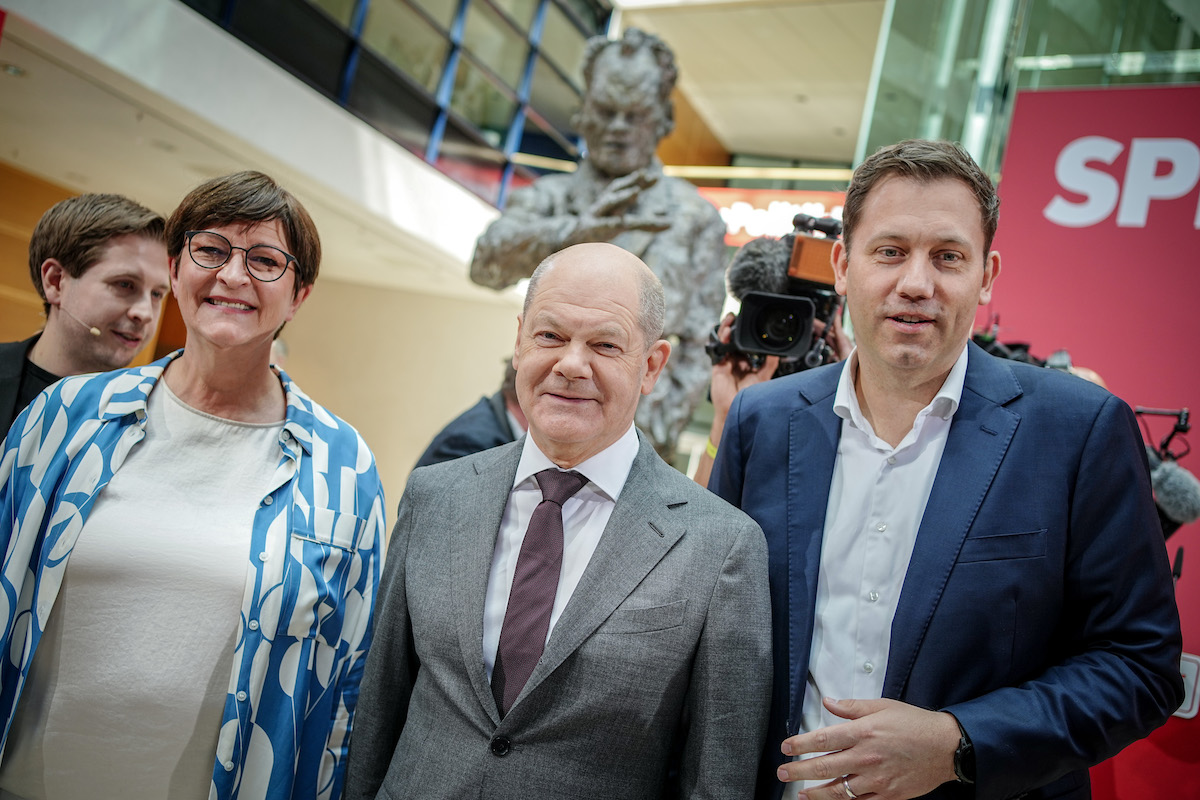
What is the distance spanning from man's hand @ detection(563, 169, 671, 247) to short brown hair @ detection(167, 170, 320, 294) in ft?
5.00

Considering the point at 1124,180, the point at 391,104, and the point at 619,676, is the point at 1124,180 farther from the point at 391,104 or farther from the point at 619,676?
the point at 391,104

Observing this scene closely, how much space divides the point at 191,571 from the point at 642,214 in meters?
2.37

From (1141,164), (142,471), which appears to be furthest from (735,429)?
(1141,164)

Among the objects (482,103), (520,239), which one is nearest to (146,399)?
(520,239)

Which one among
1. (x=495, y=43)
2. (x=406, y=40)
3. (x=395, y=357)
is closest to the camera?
(x=406, y=40)

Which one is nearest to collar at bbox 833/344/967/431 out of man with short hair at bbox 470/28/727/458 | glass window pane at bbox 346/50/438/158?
man with short hair at bbox 470/28/727/458

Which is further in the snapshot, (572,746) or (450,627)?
(450,627)

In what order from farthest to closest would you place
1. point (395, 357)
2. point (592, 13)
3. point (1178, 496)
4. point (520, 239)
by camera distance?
point (592, 13) → point (395, 357) → point (520, 239) → point (1178, 496)

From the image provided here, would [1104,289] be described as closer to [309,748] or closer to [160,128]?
[309,748]

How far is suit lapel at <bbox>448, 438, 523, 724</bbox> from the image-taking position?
59.1 inches

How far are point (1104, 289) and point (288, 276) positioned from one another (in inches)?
155

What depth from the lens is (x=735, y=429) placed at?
6.05 ft

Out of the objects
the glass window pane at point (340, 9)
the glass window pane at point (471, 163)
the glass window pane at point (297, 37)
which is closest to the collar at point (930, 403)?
the glass window pane at point (297, 37)

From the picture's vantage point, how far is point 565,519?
1640 mm
